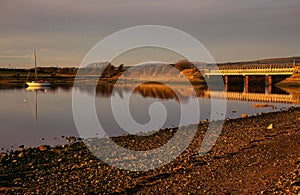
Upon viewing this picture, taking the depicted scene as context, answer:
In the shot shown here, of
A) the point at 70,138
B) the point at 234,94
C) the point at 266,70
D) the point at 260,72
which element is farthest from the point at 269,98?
the point at 70,138

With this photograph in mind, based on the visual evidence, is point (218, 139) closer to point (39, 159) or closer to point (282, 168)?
point (282, 168)

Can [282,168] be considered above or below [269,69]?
below

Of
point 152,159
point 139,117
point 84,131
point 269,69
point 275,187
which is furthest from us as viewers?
point 269,69

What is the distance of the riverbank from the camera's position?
10.2 metres

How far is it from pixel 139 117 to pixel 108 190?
22.1 meters

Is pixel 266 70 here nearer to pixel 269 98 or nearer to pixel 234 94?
pixel 234 94

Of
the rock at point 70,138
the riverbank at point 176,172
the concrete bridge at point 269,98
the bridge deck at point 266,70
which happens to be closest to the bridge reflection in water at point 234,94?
the concrete bridge at point 269,98

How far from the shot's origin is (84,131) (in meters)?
24.6

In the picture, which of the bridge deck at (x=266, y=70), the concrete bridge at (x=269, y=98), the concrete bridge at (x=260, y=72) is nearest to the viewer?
the concrete bridge at (x=269, y=98)

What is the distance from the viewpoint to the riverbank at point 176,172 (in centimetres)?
1022

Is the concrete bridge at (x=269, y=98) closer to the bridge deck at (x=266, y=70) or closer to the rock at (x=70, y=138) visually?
the bridge deck at (x=266, y=70)

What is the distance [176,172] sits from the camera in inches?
465

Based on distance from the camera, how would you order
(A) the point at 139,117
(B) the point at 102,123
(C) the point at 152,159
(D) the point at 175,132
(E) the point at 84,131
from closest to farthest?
1. (C) the point at 152,159
2. (D) the point at 175,132
3. (E) the point at 84,131
4. (B) the point at 102,123
5. (A) the point at 139,117

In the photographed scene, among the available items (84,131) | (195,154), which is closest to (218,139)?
(195,154)
